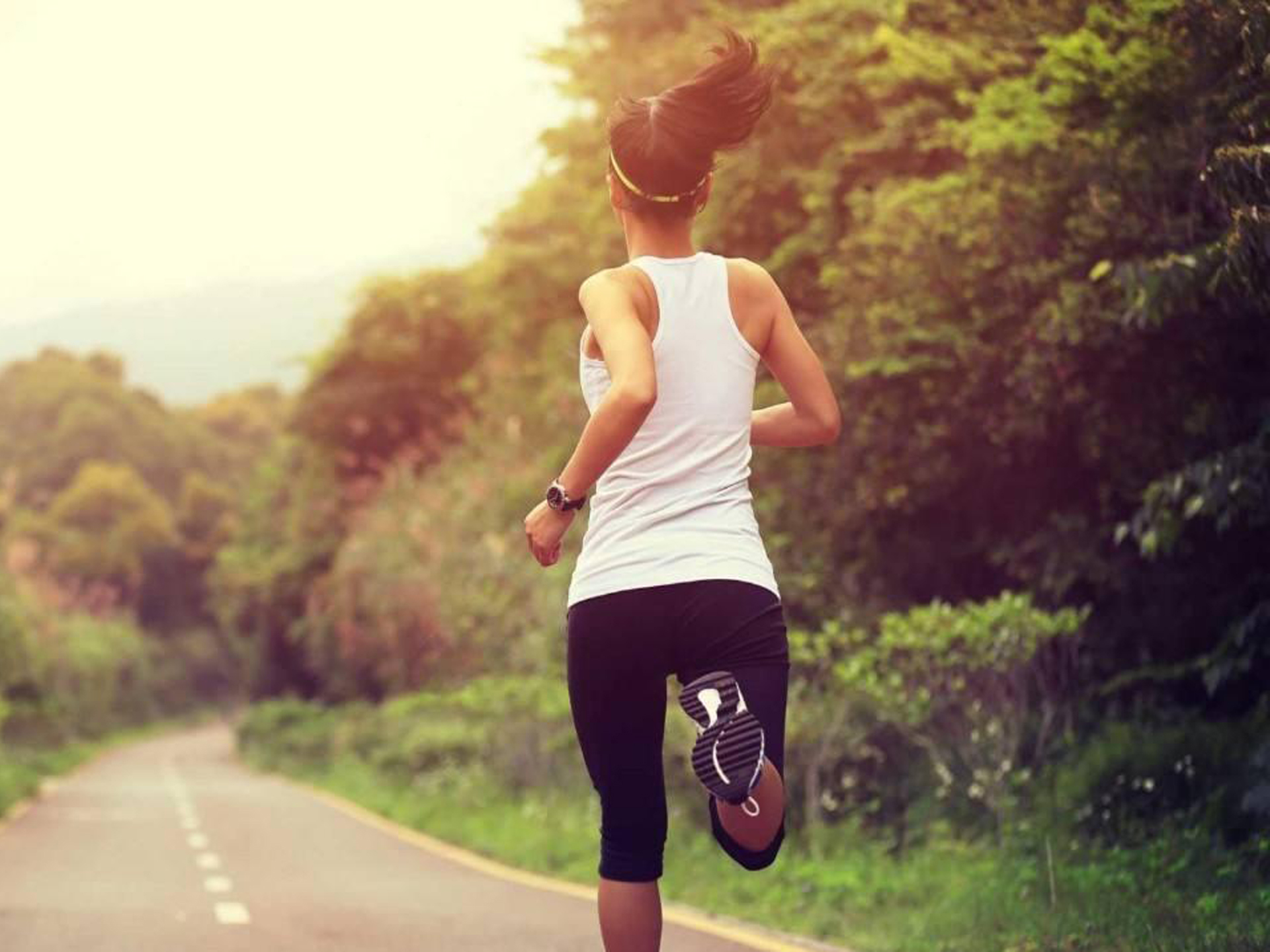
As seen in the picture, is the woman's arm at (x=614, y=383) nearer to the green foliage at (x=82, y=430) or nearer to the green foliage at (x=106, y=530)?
the green foliage at (x=106, y=530)

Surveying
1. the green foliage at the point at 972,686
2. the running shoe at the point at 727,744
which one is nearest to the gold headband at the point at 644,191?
the running shoe at the point at 727,744

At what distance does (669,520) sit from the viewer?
12.0ft

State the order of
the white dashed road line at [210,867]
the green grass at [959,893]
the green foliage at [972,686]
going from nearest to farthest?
the green grass at [959,893], the white dashed road line at [210,867], the green foliage at [972,686]

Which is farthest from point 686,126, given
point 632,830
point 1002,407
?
point 1002,407

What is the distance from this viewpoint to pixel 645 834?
3.77 m

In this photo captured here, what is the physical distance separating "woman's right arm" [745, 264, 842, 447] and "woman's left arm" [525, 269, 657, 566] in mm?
285

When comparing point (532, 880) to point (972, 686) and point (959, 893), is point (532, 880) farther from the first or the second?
point (959, 893)

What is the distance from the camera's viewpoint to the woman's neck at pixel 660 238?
12.7 feet

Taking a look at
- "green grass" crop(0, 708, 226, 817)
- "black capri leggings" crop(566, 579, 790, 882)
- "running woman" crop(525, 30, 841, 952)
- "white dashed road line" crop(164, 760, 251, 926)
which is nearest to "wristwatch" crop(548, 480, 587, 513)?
"running woman" crop(525, 30, 841, 952)

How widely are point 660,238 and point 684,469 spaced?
1.57 ft

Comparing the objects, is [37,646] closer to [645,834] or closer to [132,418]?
[645,834]

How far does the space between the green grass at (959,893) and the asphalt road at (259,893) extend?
1.99ft

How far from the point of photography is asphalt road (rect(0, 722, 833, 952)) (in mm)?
8234

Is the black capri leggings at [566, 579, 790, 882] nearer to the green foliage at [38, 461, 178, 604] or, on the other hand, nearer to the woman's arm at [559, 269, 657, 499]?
the woman's arm at [559, 269, 657, 499]
